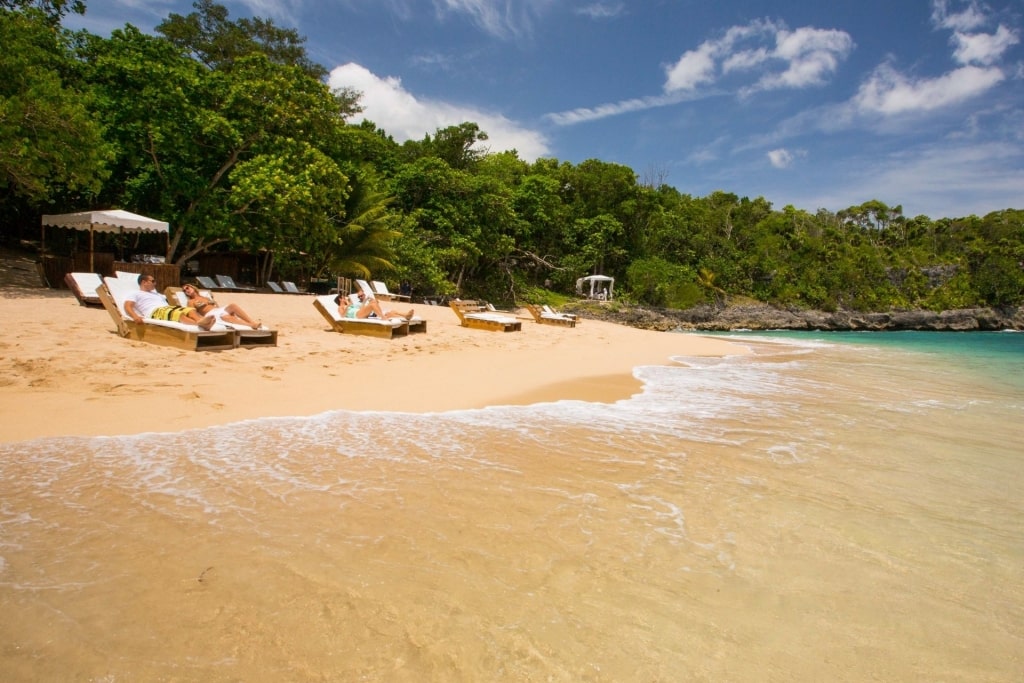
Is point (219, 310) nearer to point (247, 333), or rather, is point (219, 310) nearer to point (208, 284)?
point (247, 333)

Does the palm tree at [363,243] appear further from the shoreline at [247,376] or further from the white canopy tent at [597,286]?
the white canopy tent at [597,286]

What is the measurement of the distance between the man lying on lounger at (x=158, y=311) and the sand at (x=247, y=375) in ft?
1.64

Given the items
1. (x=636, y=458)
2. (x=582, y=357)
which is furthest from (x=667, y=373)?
(x=636, y=458)

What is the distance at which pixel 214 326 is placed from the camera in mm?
7793

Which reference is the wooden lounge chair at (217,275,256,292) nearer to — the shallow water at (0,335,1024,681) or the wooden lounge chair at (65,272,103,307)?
the wooden lounge chair at (65,272,103,307)

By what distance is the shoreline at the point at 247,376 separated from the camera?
4723 mm

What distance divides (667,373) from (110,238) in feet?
72.0

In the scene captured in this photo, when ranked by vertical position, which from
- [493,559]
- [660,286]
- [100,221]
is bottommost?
[493,559]

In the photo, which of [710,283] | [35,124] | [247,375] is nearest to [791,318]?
[710,283]

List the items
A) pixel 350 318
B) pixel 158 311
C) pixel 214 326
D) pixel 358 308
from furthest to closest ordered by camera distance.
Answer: pixel 358 308 < pixel 350 318 < pixel 158 311 < pixel 214 326

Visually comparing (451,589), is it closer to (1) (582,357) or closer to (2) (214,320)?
(2) (214,320)

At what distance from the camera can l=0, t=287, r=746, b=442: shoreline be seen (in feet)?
15.5

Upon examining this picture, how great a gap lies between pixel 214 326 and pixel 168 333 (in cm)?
58

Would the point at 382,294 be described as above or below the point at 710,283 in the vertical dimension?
below
